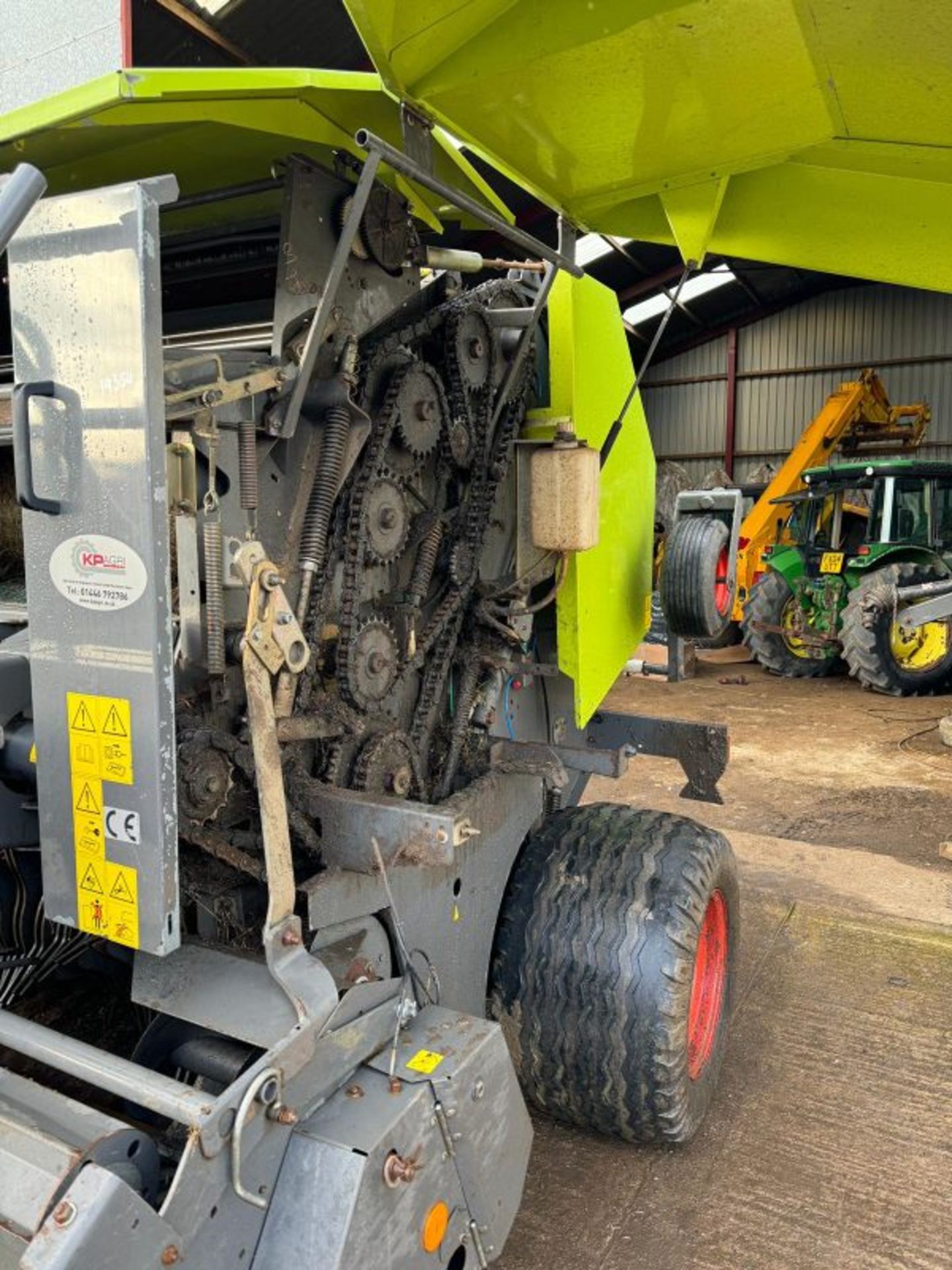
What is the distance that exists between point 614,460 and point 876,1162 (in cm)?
→ 205

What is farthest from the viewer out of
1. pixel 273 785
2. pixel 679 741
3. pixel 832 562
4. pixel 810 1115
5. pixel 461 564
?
pixel 832 562

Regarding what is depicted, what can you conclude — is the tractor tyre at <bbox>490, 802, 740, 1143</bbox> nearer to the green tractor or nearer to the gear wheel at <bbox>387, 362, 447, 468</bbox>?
the gear wheel at <bbox>387, 362, 447, 468</bbox>

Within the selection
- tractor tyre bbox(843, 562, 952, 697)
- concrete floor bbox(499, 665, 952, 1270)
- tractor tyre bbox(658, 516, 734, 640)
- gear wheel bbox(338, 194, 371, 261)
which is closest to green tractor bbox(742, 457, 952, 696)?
tractor tyre bbox(843, 562, 952, 697)

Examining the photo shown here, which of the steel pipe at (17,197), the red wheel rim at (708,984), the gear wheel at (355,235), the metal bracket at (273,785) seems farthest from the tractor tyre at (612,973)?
the steel pipe at (17,197)

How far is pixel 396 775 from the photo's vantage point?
2.32 m

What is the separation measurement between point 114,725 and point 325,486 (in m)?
0.74

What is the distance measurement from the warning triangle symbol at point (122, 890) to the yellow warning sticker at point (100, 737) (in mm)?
155

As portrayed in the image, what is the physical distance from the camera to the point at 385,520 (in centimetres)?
226

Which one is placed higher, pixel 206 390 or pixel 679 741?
pixel 206 390

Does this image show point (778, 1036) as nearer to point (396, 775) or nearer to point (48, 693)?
point (396, 775)

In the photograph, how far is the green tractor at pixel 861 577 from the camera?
949cm

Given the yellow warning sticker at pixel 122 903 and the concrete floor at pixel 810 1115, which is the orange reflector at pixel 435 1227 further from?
the yellow warning sticker at pixel 122 903

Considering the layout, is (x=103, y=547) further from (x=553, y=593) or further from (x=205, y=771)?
(x=553, y=593)

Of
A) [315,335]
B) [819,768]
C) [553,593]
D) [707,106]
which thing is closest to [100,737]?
[315,335]
